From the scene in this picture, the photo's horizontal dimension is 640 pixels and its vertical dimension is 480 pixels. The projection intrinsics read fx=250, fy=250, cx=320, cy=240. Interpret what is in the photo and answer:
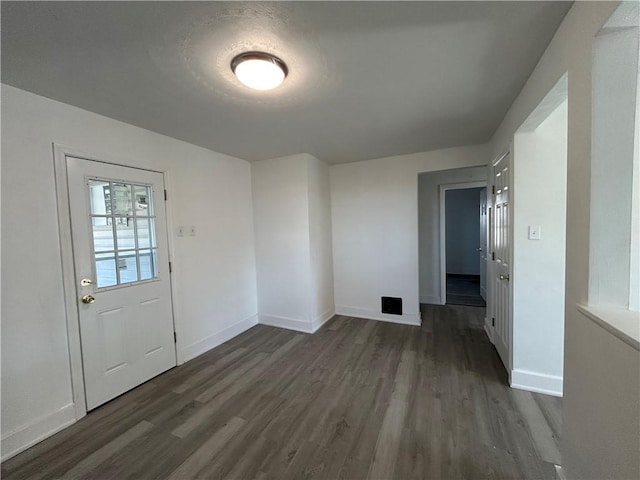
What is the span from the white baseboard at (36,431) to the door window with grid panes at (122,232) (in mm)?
933

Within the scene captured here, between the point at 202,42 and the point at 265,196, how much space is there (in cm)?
237

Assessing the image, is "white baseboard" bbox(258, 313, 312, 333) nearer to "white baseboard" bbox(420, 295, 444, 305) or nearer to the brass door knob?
the brass door knob

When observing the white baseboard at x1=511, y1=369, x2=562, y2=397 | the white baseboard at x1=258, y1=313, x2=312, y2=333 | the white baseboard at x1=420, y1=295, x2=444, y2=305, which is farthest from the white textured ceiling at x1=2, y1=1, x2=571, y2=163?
the white baseboard at x1=420, y1=295, x2=444, y2=305

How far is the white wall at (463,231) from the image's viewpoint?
260 inches

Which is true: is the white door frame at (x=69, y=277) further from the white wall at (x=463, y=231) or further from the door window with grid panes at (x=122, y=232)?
the white wall at (x=463, y=231)

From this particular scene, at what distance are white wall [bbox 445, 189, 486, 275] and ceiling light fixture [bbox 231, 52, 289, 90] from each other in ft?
20.8

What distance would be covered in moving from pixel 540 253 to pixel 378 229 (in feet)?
6.52

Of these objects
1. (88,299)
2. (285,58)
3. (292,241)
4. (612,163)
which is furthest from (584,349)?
(88,299)

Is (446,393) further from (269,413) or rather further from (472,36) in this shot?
(472,36)

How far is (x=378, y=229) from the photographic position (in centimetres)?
377

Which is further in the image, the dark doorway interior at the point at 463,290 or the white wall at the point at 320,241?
the dark doorway interior at the point at 463,290

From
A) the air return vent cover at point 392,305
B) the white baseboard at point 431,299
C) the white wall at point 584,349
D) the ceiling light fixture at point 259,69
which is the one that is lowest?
the white baseboard at point 431,299

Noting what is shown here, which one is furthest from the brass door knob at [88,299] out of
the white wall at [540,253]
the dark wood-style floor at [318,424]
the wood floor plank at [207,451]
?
the white wall at [540,253]

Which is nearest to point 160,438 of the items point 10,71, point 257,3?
point 10,71
